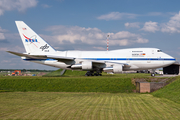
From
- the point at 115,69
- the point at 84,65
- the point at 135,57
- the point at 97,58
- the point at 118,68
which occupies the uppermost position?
the point at 135,57

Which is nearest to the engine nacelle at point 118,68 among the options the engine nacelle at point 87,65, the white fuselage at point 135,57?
the white fuselage at point 135,57

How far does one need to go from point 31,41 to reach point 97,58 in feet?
45.0

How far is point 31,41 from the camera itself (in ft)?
129

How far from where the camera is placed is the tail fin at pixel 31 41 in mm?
38875

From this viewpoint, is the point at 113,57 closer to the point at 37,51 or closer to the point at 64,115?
the point at 37,51

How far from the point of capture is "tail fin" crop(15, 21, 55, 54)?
3888 centimetres

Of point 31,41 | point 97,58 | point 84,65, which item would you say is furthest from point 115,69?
point 31,41

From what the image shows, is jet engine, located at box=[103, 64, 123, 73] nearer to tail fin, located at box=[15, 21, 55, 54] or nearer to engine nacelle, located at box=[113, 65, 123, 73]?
engine nacelle, located at box=[113, 65, 123, 73]

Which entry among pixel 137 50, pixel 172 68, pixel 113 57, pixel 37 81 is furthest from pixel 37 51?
pixel 172 68

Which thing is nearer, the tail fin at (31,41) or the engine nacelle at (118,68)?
the engine nacelle at (118,68)

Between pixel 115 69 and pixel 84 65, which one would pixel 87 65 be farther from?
pixel 115 69

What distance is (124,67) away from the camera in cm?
3644

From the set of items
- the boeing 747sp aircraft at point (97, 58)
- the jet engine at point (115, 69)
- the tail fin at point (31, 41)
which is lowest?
the jet engine at point (115, 69)

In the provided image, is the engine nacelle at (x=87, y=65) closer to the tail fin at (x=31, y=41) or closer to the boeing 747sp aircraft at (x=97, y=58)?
the boeing 747sp aircraft at (x=97, y=58)
